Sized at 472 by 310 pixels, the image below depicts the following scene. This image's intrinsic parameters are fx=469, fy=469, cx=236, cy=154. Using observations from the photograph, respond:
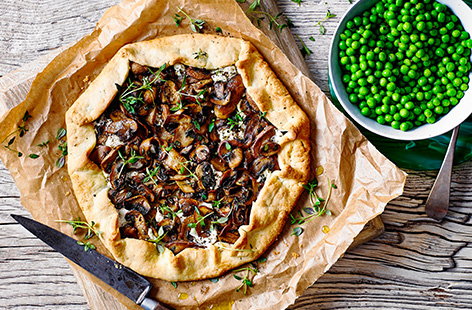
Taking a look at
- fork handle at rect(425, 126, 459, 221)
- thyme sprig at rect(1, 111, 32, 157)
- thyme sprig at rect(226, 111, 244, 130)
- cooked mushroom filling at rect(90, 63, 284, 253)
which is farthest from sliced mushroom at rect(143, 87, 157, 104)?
fork handle at rect(425, 126, 459, 221)

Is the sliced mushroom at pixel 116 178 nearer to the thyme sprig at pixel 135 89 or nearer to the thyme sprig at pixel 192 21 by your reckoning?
the thyme sprig at pixel 135 89

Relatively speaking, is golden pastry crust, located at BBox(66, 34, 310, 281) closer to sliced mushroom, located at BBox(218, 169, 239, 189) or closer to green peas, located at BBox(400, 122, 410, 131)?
sliced mushroom, located at BBox(218, 169, 239, 189)

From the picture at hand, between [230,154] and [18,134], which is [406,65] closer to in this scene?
[230,154]

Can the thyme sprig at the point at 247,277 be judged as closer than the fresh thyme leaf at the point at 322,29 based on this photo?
Yes

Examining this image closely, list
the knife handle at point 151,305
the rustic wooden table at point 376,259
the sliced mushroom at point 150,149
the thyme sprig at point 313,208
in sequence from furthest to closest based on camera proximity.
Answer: the rustic wooden table at point 376,259 < the sliced mushroom at point 150,149 < the thyme sprig at point 313,208 < the knife handle at point 151,305

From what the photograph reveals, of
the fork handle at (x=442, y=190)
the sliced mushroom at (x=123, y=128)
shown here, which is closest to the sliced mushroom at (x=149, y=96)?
the sliced mushroom at (x=123, y=128)

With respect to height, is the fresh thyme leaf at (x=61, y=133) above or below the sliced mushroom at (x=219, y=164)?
above
